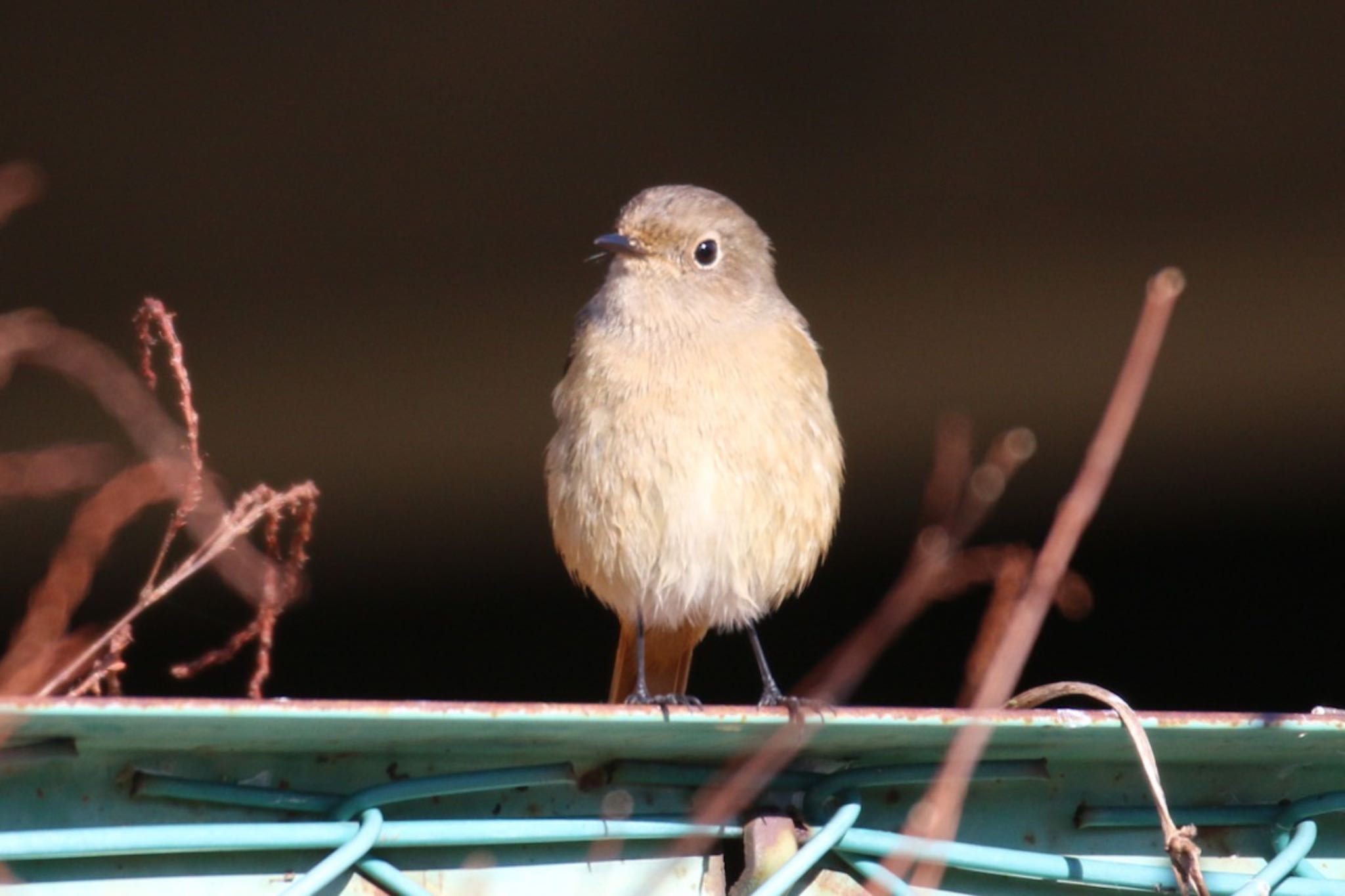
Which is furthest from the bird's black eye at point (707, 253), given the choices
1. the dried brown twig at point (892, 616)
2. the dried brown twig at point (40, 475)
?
the dried brown twig at point (892, 616)

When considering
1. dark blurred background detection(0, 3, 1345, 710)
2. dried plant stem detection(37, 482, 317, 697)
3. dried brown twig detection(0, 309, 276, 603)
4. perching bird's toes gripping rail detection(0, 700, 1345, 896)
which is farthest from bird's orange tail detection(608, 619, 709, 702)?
dark blurred background detection(0, 3, 1345, 710)

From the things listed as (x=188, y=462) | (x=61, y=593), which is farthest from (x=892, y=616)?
(x=188, y=462)

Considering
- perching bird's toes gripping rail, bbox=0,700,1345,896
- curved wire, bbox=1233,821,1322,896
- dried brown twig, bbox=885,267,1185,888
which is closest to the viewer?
dried brown twig, bbox=885,267,1185,888

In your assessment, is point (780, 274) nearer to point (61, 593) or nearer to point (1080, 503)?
point (61, 593)

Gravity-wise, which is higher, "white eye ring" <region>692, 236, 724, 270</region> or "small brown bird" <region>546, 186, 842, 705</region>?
"white eye ring" <region>692, 236, 724, 270</region>

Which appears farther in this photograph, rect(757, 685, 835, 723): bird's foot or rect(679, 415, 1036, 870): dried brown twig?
rect(757, 685, 835, 723): bird's foot

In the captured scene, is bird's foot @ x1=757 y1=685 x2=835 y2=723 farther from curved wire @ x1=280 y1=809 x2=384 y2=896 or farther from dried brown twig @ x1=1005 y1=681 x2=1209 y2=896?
curved wire @ x1=280 y1=809 x2=384 y2=896

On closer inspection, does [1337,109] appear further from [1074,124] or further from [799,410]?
[799,410]

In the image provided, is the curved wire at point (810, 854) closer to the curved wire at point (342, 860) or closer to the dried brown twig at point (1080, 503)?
the dried brown twig at point (1080, 503)

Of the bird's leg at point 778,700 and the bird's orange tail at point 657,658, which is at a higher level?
the bird's orange tail at point 657,658
